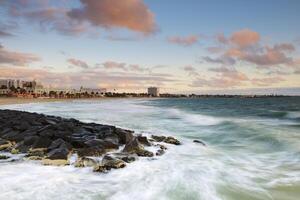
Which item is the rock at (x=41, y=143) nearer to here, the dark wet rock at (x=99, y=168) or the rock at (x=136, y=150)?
the rock at (x=136, y=150)

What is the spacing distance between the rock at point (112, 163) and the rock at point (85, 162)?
362mm

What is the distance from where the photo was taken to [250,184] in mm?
9148

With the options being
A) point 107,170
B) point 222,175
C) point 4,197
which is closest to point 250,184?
point 222,175

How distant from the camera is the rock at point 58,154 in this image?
10852 millimetres

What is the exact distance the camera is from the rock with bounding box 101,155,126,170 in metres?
9.95

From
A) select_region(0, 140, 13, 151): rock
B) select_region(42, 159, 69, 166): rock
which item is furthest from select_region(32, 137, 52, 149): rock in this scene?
select_region(42, 159, 69, 166): rock

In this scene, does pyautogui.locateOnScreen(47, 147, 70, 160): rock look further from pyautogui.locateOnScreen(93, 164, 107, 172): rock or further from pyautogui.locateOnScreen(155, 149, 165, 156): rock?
pyautogui.locateOnScreen(155, 149, 165, 156): rock

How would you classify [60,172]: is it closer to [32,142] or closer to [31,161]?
[31,161]

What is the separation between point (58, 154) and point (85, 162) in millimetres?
1309

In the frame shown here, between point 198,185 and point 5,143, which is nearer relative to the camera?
point 198,185

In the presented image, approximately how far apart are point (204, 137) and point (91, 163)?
10947 millimetres

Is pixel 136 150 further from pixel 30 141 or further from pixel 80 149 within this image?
pixel 30 141

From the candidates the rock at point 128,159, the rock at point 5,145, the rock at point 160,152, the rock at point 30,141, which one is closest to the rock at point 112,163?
the rock at point 128,159

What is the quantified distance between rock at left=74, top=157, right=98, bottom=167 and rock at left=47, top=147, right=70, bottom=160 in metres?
0.72
